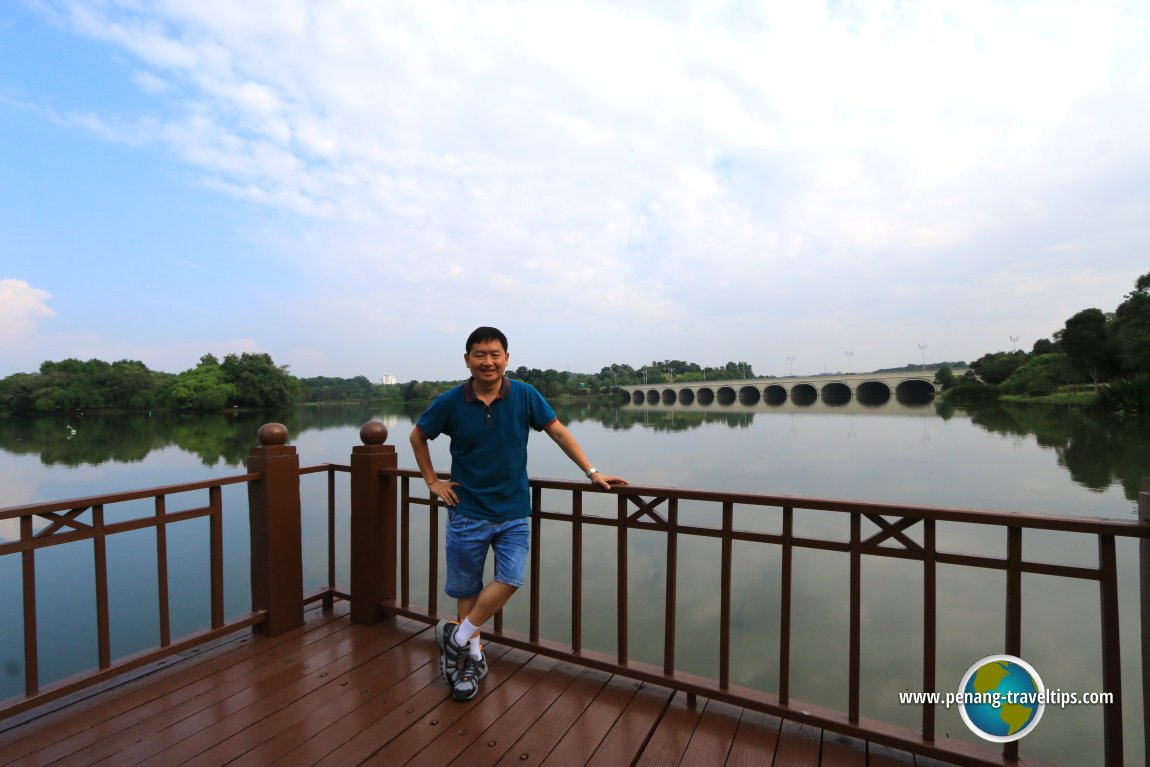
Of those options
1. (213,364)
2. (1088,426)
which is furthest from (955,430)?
(213,364)

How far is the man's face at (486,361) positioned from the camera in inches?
79.7

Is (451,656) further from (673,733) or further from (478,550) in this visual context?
(673,733)

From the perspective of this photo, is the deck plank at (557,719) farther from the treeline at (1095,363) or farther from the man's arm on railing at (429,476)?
the treeline at (1095,363)

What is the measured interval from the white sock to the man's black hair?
3.57 feet

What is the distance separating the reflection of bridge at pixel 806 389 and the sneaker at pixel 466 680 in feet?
185

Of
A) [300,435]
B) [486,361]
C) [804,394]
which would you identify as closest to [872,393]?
[804,394]

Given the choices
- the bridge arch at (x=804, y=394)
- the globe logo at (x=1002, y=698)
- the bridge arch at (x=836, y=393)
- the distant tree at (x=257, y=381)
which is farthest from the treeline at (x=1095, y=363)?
the distant tree at (x=257, y=381)

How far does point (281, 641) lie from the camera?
2.55m

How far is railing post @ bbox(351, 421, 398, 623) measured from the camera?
273 centimetres

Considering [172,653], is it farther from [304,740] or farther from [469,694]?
[469,694]

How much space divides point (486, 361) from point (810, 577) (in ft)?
25.0

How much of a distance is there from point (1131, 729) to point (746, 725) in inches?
208

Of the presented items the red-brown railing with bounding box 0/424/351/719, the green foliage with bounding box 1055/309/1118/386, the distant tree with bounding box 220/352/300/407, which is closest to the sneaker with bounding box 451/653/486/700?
the red-brown railing with bounding box 0/424/351/719

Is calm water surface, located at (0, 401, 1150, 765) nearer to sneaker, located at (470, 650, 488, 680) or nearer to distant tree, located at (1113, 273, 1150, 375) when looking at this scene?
sneaker, located at (470, 650, 488, 680)
